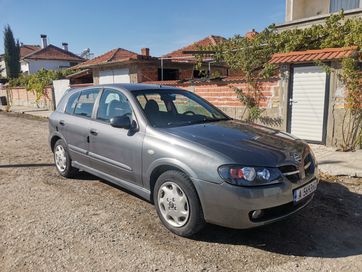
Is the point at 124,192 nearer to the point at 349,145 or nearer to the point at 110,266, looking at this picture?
the point at 110,266

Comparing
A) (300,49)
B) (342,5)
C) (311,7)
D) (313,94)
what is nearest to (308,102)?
(313,94)

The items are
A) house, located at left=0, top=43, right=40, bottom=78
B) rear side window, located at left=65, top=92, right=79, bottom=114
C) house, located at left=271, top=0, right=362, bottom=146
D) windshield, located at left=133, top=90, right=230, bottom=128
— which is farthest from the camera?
house, located at left=0, top=43, right=40, bottom=78

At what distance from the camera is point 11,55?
5122 cm

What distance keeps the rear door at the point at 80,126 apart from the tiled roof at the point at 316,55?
5.24 meters

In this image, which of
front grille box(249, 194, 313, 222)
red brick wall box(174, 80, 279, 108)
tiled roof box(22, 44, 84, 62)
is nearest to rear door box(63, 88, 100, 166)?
front grille box(249, 194, 313, 222)

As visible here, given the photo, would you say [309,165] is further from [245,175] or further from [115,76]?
[115,76]

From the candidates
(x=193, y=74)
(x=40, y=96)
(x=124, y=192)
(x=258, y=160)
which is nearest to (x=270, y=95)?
(x=124, y=192)

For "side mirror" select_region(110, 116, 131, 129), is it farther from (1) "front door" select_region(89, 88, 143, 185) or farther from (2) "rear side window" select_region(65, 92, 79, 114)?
(2) "rear side window" select_region(65, 92, 79, 114)

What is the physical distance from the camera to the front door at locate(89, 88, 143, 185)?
406 centimetres

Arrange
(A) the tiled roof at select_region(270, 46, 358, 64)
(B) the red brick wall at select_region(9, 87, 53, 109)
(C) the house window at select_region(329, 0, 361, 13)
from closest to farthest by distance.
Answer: (A) the tiled roof at select_region(270, 46, 358, 64), (C) the house window at select_region(329, 0, 361, 13), (B) the red brick wall at select_region(9, 87, 53, 109)

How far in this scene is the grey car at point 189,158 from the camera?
3164 mm

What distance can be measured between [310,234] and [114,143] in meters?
2.61

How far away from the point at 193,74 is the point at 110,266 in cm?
1853

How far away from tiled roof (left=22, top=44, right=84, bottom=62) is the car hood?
163 feet
